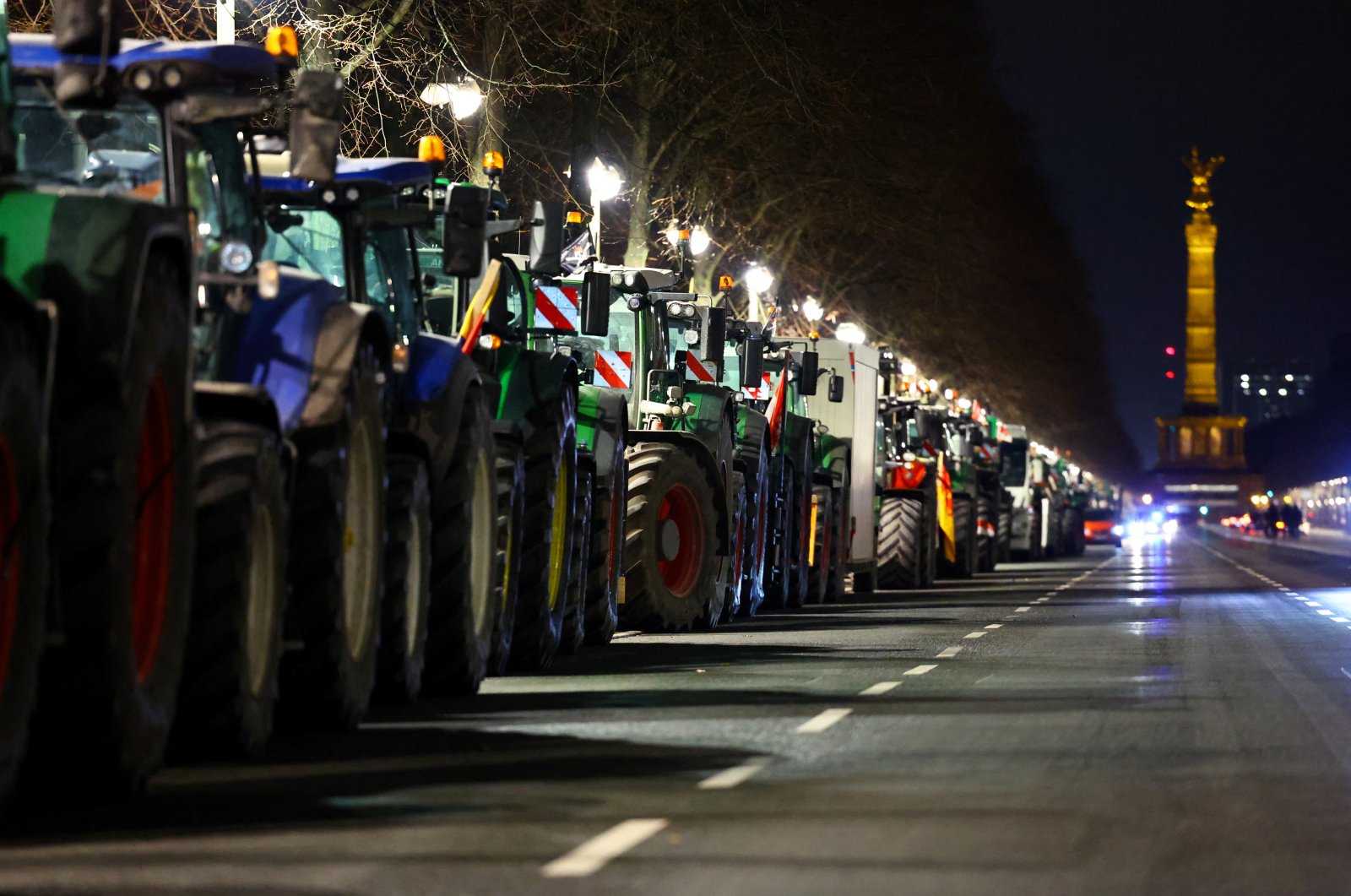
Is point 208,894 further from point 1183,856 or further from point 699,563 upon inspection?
point 699,563

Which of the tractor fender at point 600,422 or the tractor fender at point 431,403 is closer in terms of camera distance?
the tractor fender at point 431,403

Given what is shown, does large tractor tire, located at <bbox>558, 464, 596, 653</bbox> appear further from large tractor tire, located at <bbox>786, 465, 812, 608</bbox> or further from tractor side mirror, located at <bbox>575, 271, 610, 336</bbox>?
large tractor tire, located at <bbox>786, 465, 812, 608</bbox>

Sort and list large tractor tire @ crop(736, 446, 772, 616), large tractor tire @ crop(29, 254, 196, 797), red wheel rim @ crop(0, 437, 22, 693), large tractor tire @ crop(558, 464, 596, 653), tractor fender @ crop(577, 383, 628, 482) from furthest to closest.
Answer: large tractor tire @ crop(736, 446, 772, 616) < tractor fender @ crop(577, 383, 628, 482) < large tractor tire @ crop(558, 464, 596, 653) < large tractor tire @ crop(29, 254, 196, 797) < red wheel rim @ crop(0, 437, 22, 693)

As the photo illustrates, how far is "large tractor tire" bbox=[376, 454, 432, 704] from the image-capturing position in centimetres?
1271

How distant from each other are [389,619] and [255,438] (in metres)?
2.93

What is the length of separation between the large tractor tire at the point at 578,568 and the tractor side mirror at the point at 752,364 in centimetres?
674

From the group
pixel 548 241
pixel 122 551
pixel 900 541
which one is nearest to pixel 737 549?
pixel 548 241

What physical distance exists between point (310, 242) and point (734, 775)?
174 inches

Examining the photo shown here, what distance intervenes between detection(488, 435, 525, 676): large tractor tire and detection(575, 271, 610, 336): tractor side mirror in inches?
71.5

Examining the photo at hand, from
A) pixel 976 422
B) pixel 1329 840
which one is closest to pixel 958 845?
pixel 1329 840

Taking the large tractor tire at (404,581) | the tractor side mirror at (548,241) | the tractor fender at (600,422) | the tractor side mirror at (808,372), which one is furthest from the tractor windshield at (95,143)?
the tractor side mirror at (808,372)

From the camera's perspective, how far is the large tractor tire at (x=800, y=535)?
28.3 meters

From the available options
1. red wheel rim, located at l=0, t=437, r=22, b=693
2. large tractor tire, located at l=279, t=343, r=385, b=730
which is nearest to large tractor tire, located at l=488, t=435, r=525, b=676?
large tractor tire, located at l=279, t=343, r=385, b=730

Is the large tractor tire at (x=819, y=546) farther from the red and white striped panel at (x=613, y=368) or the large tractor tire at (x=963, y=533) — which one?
the large tractor tire at (x=963, y=533)
